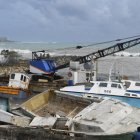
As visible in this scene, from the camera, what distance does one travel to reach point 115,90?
3073 cm

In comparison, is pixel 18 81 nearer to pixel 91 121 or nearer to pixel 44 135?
pixel 91 121

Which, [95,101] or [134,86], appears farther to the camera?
[134,86]

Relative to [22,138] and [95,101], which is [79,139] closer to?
[22,138]

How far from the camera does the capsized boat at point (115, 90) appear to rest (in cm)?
3020

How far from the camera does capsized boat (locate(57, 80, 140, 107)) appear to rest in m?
30.2

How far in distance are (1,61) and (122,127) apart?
5733cm

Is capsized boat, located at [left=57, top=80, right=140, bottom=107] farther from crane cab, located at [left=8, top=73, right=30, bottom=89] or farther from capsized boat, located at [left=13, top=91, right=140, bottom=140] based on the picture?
capsized boat, located at [left=13, top=91, right=140, bottom=140]

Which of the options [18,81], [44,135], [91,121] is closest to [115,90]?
[18,81]

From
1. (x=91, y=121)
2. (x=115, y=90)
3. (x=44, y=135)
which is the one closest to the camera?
(x=44, y=135)

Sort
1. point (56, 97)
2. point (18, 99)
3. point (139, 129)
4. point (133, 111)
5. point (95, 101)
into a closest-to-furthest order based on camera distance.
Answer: point (139, 129) → point (133, 111) → point (95, 101) → point (56, 97) → point (18, 99)

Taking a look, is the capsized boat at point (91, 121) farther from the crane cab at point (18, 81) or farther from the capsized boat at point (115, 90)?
the crane cab at point (18, 81)

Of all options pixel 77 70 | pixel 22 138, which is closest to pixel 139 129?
pixel 22 138

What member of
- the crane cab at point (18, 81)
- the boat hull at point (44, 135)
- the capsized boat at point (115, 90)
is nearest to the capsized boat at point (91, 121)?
the boat hull at point (44, 135)

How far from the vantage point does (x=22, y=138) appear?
1875cm
